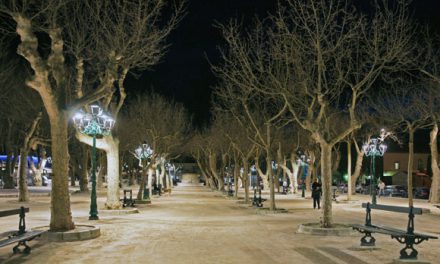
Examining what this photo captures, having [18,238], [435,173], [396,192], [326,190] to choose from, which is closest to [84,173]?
[396,192]

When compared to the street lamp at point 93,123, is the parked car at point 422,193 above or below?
below

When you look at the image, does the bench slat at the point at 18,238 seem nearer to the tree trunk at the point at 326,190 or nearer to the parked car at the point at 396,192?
the tree trunk at the point at 326,190

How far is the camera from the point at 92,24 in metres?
23.2

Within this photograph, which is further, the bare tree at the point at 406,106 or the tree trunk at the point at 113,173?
the bare tree at the point at 406,106

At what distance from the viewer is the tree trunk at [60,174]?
16125 mm

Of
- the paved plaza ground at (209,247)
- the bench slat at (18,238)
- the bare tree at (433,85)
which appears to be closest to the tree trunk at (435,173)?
the bare tree at (433,85)

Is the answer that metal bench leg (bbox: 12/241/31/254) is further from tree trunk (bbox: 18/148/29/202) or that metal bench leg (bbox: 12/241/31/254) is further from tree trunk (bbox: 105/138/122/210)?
tree trunk (bbox: 18/148/29/202)

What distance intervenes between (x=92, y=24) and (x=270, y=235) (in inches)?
473

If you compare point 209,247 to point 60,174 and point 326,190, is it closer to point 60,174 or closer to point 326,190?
point 60,174

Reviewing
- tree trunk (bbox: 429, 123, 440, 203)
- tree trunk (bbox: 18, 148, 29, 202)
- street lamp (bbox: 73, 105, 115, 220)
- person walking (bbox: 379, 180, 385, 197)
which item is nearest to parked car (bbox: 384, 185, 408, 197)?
person walking (bbox: 379, 180, 385, 197)

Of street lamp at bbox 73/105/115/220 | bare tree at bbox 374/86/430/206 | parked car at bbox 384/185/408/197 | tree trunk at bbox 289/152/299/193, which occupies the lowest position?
parked car at bbox 384/185/408/197

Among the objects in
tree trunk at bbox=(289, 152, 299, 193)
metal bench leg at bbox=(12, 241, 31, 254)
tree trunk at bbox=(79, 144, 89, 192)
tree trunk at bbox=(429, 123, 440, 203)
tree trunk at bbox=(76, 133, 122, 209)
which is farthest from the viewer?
tree trunk at bbox=(289, 152, 299, 193)

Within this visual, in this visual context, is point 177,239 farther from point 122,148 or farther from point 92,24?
point 122,148

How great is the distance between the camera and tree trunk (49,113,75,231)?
1612 centimetres
